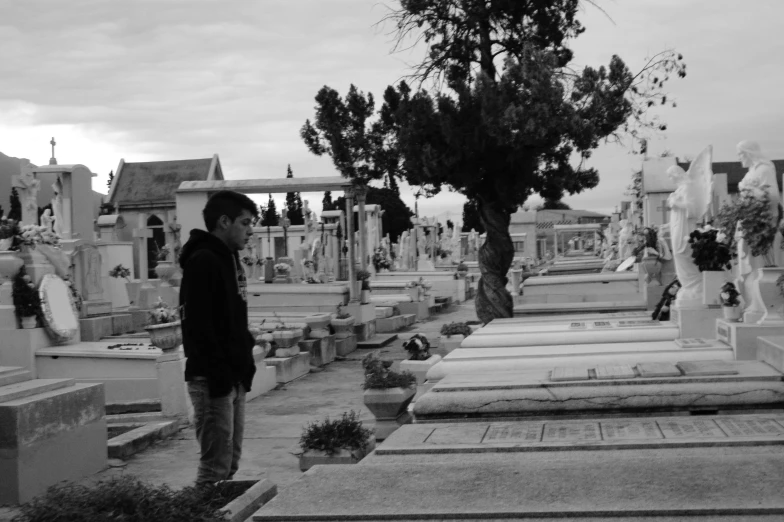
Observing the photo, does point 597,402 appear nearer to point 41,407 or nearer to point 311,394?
point 41,407

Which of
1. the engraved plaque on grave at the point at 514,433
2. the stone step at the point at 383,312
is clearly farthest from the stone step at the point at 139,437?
the stone step at the point at 383,312

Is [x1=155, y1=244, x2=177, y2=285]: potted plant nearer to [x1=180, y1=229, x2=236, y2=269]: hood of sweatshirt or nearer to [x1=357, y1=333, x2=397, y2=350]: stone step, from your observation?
[x1=357, y1=333, x2=397, y2=350]: stone step

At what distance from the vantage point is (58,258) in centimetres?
1217

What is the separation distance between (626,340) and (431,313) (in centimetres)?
1619

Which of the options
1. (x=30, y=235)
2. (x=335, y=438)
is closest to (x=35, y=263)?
(x=30, y=235)

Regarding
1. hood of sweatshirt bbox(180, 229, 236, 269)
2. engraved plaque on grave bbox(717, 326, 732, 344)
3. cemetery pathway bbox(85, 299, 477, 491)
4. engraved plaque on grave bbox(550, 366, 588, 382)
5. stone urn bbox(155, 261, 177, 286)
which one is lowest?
cemetery pathway bbox(85, 299, 477, 491)

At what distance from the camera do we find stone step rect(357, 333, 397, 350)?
17234 millimetres

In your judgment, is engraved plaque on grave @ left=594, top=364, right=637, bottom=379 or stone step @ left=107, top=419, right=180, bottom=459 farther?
stone step @ left=107, top=419, right=180, bottom=459

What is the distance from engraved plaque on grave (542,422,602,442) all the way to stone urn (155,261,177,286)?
1189cm

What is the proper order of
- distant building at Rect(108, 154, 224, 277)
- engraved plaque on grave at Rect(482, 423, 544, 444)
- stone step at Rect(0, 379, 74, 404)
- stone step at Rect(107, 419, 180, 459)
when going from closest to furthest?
engraved plaque on grave at Rect(482, 423, 544, 444) < stone step at Rect(0, 379, 74, 404) < stone step at Rect(107, 419, 180, 459) < distant building at Rect(108, 154, 224, 277)

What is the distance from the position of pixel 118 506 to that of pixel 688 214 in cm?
816

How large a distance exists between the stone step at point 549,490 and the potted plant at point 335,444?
1743 millimetres

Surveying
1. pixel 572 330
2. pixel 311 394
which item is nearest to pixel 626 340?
pixel 572 330

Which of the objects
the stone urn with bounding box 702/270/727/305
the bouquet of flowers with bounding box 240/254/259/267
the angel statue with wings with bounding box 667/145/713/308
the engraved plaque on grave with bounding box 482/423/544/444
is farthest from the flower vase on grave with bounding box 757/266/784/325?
the bouquet of flowers with bounding box 240/254/259/267
